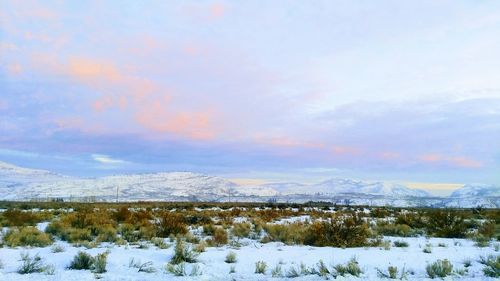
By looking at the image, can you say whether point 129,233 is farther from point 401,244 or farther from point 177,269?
point 401,244

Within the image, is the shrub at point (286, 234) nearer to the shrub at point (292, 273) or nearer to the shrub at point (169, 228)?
the shrub at point (169, 228)

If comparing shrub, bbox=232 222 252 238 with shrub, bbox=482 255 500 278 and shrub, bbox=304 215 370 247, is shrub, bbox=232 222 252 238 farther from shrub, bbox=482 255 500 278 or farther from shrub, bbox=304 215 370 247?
shrub, bbox=482 255 500 278

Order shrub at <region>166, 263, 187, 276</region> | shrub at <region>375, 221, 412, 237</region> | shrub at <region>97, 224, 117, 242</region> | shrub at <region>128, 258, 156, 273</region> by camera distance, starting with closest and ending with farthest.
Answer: shrub at <region>166, 263, 187, 276</region> < shrub at <region>128, 258, 156, 273</region> < shrub at <region>97, 224, 117, 242</region> < shrub at <region>375, 221, 412, 237</region>

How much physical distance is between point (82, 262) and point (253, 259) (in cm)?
431

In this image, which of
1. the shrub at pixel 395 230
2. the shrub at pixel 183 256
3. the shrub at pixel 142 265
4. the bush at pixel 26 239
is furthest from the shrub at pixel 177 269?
the shrub at pixel 395 230

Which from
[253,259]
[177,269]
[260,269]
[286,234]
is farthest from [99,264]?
[286,234]

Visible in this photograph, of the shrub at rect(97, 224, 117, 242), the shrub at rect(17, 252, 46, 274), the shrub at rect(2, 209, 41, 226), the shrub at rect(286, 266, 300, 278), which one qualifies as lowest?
the shrub at rect(286, 266, 300, 278)

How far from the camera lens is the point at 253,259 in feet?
40.5

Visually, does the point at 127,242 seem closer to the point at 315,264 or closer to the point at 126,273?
the point at 126,273

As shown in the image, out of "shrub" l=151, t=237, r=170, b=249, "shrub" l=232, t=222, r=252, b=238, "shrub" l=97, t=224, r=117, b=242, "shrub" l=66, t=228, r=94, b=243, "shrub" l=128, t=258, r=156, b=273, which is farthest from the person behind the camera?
"shrub" l=232, t=222, r=252, b=238

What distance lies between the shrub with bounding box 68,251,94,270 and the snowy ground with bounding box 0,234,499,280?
235 mm

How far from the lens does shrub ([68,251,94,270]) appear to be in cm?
1080

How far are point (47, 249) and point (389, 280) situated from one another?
31.7 ft

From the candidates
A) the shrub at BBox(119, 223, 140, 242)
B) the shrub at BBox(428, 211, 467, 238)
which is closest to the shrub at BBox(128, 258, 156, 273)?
the shrub at BBox(119, 223, 140, 242)
